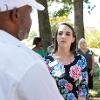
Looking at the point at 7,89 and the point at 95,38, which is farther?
the point at 95,38

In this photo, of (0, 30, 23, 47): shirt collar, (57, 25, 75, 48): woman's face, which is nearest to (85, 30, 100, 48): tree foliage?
(57, 25, 75, 48): woman's face

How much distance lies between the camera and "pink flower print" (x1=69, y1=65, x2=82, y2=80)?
5375 mm

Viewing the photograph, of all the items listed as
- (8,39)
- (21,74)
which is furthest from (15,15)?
(21,74)

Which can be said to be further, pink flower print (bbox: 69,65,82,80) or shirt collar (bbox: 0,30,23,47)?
pink flower print (bbox: 69,65,82,80)

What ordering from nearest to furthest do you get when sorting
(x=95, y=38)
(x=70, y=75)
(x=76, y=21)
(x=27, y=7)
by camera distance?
(x=27, y=7), (x=70, y=75), (x=76, y=21), (x=95, y=38)

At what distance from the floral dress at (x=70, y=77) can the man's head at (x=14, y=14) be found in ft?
9.70

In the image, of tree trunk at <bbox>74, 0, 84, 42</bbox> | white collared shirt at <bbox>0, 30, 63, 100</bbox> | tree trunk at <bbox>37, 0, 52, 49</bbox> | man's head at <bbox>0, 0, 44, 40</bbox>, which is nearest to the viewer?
white collared shirt at <bbox>0, 30, 63, 100</bbox>

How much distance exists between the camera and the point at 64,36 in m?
5.63

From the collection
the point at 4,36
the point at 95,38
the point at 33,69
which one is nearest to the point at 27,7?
the point at 4,36

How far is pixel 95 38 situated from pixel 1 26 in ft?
110

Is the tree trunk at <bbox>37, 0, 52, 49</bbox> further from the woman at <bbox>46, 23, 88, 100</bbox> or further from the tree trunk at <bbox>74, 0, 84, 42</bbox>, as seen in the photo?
the woman at <bbox>46, 23, 88, 100</bbox>

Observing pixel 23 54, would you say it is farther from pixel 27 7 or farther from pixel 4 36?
pixel 27 7

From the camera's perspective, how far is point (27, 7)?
2.41m

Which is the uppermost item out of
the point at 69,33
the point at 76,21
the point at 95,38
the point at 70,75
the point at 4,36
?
the point at 4,36
